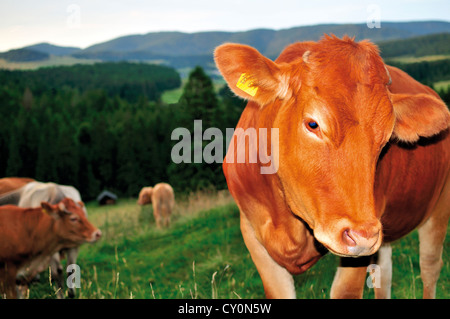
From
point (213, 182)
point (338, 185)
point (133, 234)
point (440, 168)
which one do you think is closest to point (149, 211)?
point (213, 182)

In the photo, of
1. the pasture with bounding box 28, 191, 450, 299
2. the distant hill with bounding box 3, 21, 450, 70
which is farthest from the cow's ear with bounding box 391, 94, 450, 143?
the pasture with bounding box 28, 191, 450, 299

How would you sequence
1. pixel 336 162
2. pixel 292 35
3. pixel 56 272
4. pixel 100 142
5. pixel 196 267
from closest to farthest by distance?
pixel 336 162
pixel 292 35
pixel 196 267
pixel 56 272
pixel 100 142

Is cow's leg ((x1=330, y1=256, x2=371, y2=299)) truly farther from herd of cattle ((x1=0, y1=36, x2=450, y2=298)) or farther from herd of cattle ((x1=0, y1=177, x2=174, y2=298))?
herd of cattle ((x1=0, y1=177, x2=174, y2=298))

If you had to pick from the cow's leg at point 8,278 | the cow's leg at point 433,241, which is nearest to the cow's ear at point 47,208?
the cow's leg at point 8,278

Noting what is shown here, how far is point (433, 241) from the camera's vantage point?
3.68 m

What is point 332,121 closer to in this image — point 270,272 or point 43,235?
point 270,272

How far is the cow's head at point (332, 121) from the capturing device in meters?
1.87

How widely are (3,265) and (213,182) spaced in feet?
48.1

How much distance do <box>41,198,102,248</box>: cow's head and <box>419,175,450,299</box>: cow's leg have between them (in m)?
5.20

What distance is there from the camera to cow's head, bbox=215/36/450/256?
73.7 inches

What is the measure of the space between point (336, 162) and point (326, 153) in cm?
6

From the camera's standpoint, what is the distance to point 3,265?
6152 millimetres

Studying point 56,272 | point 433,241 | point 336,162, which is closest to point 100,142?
point 56,272
